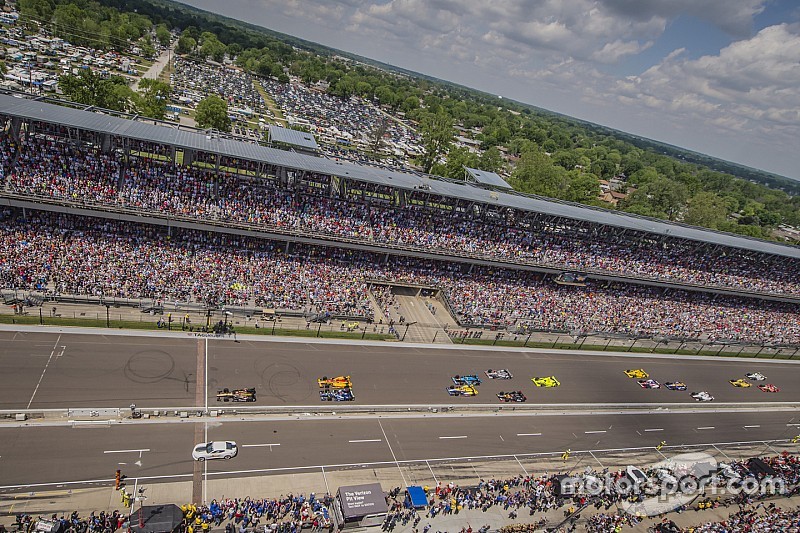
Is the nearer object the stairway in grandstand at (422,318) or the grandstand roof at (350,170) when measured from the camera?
the grandstand roof at (350,170)

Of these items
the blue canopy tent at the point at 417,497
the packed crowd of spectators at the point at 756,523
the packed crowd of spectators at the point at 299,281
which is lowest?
the blue canopy tent at the point at 417,497

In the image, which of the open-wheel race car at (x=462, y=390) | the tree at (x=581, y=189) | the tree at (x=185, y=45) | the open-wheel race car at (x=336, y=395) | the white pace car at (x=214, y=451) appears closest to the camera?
the white pace car at (x=214, y=451)

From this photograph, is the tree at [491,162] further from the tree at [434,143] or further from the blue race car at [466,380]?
the blue race car at [466,380]

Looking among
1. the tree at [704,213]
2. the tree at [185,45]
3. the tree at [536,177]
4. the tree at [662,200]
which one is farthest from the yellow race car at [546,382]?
the tree at [185,45]

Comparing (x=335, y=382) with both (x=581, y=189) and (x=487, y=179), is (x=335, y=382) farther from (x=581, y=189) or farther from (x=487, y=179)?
(x=581, y=189)

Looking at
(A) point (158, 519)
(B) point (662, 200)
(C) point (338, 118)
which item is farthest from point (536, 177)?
(A) point (158, 519)

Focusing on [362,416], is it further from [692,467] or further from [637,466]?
[692,467]

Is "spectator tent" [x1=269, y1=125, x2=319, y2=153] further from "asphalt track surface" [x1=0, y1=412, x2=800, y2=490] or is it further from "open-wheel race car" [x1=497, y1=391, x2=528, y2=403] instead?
"open-wheel race car" [x1=497, y1=391, x2=528, y2=403]

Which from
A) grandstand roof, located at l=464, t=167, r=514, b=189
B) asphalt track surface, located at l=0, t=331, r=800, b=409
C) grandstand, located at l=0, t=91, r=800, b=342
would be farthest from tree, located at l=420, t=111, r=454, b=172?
asphalt track surface, located at l=0, t=331, r=800, b=409
